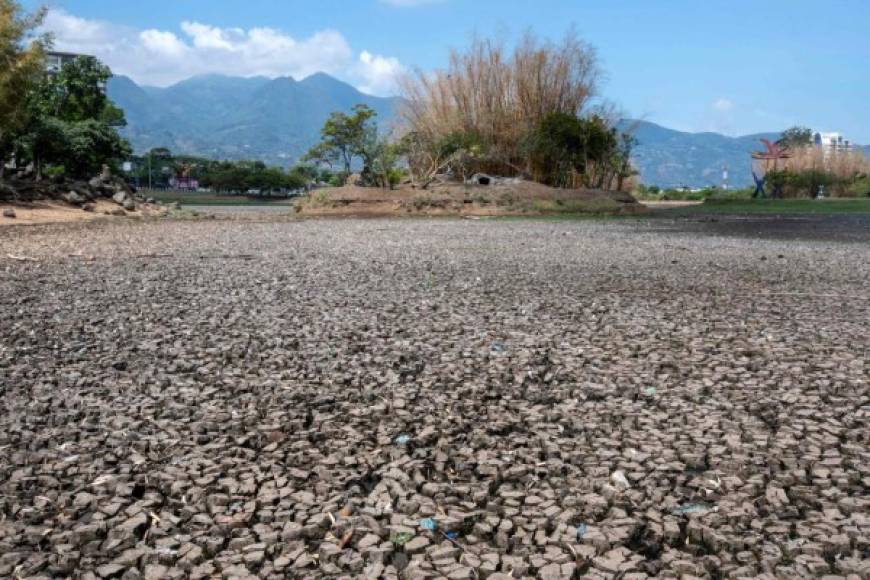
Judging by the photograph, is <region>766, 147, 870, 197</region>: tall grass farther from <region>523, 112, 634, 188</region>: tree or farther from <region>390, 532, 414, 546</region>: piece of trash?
<region>390, 532, 414, 546</region>: piece of trash

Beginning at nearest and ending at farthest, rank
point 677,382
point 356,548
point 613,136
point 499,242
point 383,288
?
point 356,548 → point 677,382 → point 383,288 → point 499,242 → point 613,136

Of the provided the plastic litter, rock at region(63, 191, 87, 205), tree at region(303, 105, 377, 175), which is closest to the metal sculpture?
tree at region(303, 105, 377, 175)

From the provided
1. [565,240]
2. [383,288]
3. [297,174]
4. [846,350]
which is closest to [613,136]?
[565,240]

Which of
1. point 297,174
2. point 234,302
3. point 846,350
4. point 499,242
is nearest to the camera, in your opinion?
point 846,350

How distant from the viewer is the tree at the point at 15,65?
2059 centimetres

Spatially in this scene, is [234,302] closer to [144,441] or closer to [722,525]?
[144,441]

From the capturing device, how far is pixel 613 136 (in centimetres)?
3117

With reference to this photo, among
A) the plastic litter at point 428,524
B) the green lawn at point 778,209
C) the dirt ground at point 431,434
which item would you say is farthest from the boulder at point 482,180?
the plastic litter at point 428,524

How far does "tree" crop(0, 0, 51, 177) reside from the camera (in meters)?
20.6

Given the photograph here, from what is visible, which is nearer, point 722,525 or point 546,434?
point 722,525

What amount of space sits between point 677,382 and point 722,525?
5.32ft

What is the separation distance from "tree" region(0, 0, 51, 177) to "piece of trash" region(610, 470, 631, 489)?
22.2 m

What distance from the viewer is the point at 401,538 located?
221 cm

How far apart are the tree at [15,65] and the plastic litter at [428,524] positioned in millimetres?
22128
